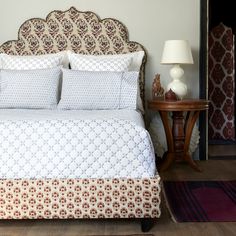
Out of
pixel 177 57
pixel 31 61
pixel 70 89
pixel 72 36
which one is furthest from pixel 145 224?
pixel 72 36

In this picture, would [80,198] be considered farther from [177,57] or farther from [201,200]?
[177,57]

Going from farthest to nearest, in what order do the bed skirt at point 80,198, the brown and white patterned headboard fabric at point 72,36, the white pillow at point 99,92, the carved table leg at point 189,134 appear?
the brown and white patterned headboard fabric at point 72,36
the carved table leg at point 189,134
the white pillow at point 99,92
the bed skirt at point 80,198

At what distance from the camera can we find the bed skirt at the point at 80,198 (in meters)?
1.94

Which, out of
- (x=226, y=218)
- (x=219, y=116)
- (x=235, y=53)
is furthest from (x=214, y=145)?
(x=226, y=218)

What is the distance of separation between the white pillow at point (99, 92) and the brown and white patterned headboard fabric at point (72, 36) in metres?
0.85

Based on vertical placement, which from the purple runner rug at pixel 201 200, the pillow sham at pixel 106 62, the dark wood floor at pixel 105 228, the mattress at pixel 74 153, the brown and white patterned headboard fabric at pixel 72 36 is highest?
the brown and white patterned headboard fabric at pixel 72 36

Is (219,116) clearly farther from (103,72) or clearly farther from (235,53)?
(103,72)

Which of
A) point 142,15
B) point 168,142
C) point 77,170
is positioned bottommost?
point 168,142

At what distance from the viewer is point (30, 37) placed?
369cm

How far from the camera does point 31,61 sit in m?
3.29

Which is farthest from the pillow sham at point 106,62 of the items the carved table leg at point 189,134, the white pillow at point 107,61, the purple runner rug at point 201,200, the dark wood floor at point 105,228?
the dark wood floor at point 105,228

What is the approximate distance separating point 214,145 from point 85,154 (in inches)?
128

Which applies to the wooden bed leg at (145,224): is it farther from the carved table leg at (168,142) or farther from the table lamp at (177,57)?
the table lamp at (177,57)

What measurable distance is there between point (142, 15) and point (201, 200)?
2.11 m
